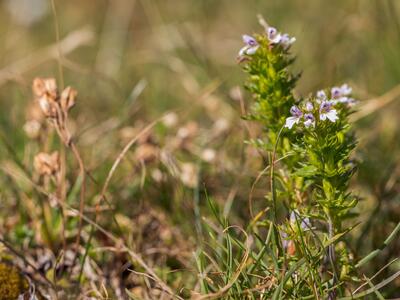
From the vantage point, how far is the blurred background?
2.12 m

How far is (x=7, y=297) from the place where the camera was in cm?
166

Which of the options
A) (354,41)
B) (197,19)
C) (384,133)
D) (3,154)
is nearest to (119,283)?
(3,154)

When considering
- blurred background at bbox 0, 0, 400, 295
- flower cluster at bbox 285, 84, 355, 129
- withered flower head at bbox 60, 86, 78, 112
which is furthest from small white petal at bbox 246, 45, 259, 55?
withered flower head at bbox 60, 86, 78, 112

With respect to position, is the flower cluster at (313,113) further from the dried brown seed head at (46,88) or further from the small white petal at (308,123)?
the dried brown seed head at (46,88)

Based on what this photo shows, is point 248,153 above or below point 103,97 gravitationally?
below

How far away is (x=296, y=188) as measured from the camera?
5.20 ft

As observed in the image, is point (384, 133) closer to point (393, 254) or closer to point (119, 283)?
point (393, 254)

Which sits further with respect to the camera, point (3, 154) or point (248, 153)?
point (3, 154)

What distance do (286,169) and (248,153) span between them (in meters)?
0.77

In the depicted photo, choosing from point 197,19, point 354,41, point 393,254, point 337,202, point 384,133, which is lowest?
point 393,254

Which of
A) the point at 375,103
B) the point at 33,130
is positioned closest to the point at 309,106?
the point at 33,130

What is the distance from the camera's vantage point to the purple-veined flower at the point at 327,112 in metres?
1.32

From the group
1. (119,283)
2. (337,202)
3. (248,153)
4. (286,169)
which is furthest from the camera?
(248,153)

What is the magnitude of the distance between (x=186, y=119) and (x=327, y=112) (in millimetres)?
2194
